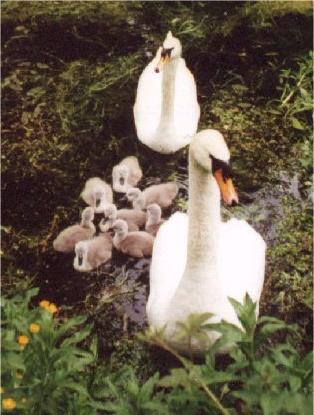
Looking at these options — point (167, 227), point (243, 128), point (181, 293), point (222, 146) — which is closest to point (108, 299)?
point (167, 227)

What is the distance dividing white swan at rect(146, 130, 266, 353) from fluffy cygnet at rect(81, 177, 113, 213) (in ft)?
2.36

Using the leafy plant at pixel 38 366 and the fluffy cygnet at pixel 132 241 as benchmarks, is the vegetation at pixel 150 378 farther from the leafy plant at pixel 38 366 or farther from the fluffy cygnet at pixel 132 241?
the fluffy cygnet at pixel 132 241

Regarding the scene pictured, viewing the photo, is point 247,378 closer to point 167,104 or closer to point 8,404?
point 8,404

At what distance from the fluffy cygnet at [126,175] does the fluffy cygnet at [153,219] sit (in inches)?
13.7

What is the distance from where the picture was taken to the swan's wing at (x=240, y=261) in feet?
11.0

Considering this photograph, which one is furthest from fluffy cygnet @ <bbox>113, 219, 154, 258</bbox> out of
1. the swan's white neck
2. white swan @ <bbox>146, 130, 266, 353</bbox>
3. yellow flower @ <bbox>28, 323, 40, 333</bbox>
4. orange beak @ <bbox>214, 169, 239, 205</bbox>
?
yellow flower @ <bbox>28, 323, 40, 333</bbox>

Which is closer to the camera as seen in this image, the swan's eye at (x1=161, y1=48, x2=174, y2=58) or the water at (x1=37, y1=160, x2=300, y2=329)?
the water at (x1=37, y1=160, x2=300, y2=329)

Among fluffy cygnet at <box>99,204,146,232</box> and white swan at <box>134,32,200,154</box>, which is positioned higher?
white swan at <box>134,32,200,154</box>

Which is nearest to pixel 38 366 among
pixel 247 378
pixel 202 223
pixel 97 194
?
pixel 247 378

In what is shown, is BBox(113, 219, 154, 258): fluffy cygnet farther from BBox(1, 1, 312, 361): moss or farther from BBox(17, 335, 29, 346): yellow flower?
BBox(17, 335, 29, 346): yellow flower

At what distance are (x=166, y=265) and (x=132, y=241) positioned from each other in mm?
568

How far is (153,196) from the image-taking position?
438 cm

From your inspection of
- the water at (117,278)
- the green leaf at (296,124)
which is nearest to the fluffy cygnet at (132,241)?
the water at (117,278)

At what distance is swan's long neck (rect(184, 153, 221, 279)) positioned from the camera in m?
2.95
